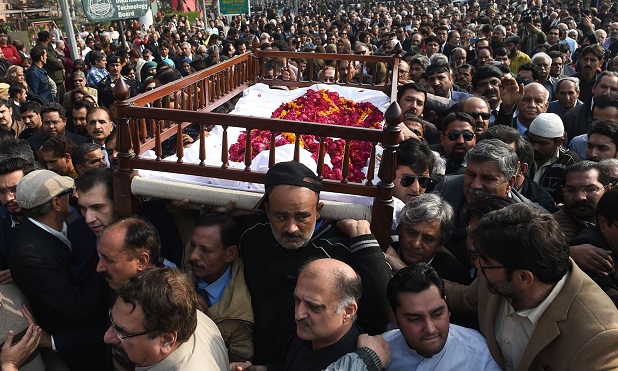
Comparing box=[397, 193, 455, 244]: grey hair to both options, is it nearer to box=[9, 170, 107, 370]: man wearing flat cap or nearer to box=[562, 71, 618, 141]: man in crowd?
box=[9, 170, 107, 370]: man wearing flat cap

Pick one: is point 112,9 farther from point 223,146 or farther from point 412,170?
point 412,170

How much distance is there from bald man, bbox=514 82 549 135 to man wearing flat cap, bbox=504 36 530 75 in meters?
3.68

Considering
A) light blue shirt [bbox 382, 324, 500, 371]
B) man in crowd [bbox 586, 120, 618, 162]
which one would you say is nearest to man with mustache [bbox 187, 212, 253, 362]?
light blue shirt [bbox 382, 324, 500, 371]

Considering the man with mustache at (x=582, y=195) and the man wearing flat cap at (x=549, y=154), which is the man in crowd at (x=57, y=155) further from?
the man wearing flat cap at (x=549, y=154)

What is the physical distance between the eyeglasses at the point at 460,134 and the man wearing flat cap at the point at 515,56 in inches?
188

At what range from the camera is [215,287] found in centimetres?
250

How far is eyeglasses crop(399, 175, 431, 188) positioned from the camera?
3003mm

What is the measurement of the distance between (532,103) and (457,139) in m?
1.18

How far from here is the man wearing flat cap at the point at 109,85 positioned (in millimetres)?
6691

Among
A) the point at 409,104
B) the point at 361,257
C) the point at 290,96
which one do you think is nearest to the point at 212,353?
the point at 361,257

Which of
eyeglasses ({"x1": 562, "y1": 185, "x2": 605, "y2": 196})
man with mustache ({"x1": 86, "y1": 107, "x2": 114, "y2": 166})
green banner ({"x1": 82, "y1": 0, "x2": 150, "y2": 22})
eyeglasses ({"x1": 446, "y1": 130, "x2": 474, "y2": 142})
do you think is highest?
green banner ({"x1": 82, "y1": 0, "x2": 150, "y2": 22})

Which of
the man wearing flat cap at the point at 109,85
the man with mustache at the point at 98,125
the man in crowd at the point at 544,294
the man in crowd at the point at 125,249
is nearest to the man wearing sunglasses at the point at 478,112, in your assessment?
the man in crowd at the point at 544,294

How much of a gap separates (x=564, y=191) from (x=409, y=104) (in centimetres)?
205

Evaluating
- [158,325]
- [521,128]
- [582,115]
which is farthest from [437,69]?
[158,325]
